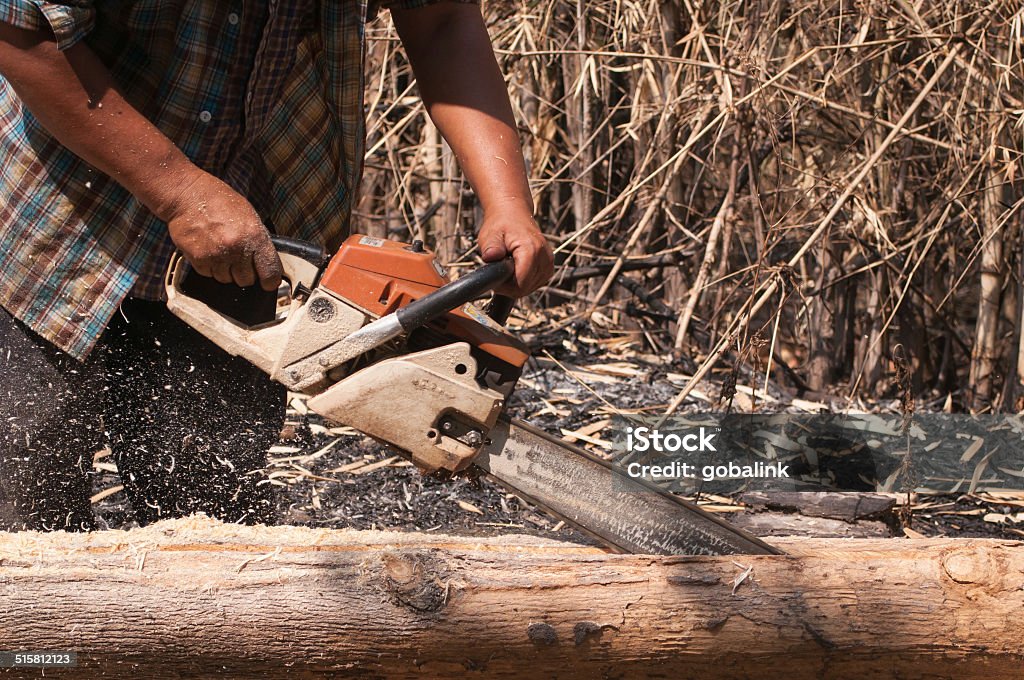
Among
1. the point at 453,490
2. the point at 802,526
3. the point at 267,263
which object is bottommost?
the point at 453,490

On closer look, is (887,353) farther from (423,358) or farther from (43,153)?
(43,153)

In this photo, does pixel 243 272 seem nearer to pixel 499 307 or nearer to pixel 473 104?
pixel 499 307

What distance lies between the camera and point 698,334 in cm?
474

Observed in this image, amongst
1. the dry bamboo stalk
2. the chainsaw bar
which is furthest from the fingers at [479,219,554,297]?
the dry bamboo stalk

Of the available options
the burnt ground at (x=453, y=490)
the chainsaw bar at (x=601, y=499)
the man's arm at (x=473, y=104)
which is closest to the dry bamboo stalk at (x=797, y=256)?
the burnt ground at (x=453, y=490)

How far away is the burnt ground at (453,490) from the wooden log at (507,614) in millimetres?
1128

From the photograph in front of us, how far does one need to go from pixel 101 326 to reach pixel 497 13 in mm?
3113

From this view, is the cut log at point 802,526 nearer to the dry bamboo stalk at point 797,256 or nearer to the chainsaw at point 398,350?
the dry bamboo stalk at point 797,256

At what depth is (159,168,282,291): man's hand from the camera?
1858mm

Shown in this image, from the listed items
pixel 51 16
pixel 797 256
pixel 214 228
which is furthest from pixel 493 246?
pixel 797 256

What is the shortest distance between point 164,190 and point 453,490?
1968 mm

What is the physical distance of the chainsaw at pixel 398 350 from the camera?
1.90 metres

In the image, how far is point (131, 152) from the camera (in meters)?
1.83

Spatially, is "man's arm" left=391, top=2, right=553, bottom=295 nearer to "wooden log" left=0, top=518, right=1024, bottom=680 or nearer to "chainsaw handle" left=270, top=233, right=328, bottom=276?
"chainsaw handle" left=270, top=233, right=328, bottom=276
